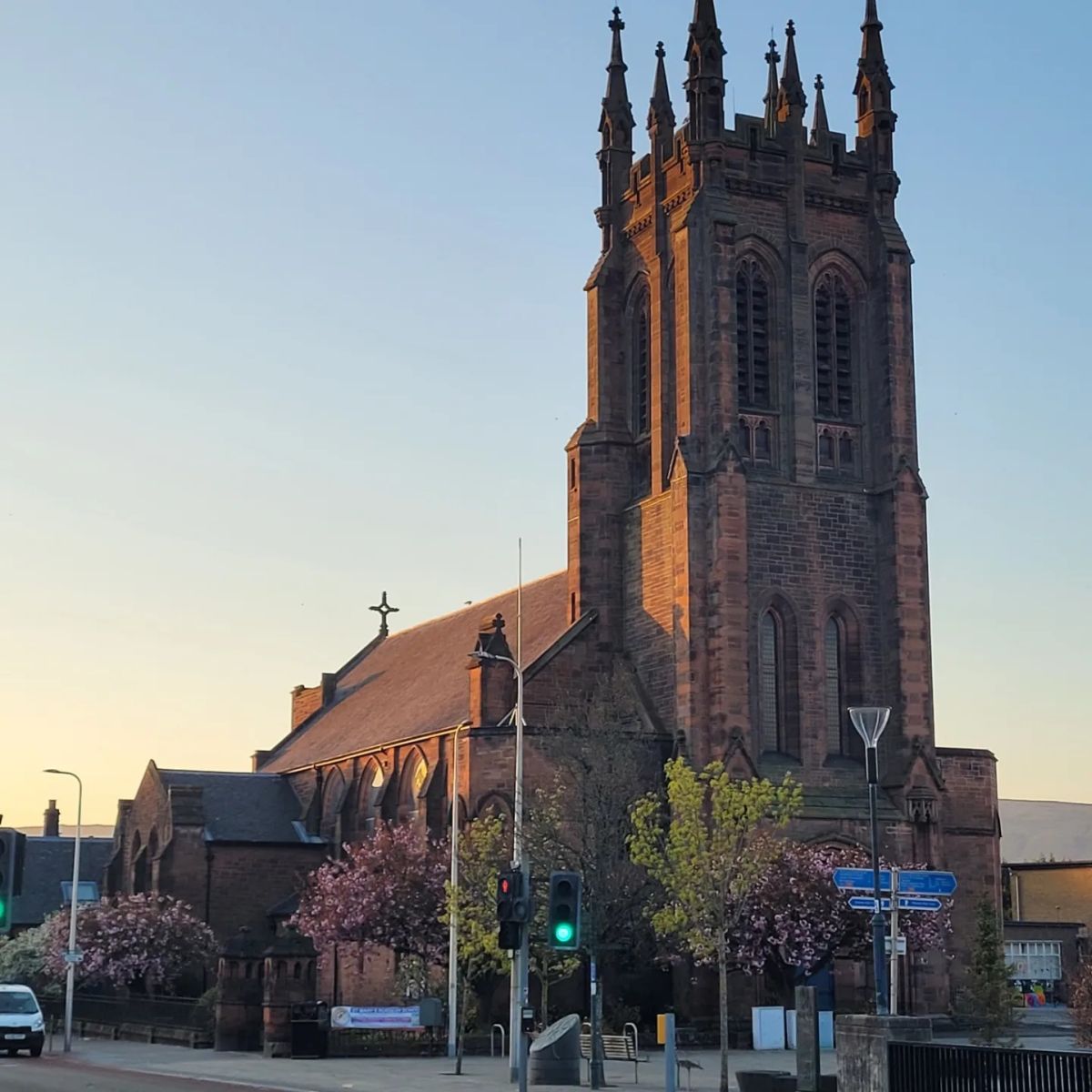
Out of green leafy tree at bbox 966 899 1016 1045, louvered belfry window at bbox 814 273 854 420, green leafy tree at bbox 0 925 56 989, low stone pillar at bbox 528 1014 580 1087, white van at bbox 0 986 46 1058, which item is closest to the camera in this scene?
low stone pillar at bbox 528 1014 580 1087

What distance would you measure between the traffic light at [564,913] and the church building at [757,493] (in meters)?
28.9

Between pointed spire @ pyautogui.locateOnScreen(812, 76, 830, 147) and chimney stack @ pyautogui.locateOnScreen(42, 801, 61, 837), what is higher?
pointed spire @ pyautogui.locateOnScreen(812, 76, 830, 147)

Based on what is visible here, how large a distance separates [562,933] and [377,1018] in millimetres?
22341

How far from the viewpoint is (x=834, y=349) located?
59.8 meters

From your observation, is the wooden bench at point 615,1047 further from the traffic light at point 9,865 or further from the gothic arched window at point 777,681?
the traffic light at point 9,865

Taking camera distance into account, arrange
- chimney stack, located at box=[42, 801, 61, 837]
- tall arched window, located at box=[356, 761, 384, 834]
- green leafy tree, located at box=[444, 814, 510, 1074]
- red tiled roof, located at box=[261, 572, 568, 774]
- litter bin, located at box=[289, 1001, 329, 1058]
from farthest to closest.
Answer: chimney stack, located at box=[42, 801, 61, 837] → tall arched window, located at box=[356, 761, 384, 834] → red tiled roof, located at box=[261, 572, 568, 774] → green leafy tree, located at box=[444, 814, 510, 1074] → litter bin, located at box=[289, 1001, 329, 1058]

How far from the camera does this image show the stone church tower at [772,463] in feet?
181

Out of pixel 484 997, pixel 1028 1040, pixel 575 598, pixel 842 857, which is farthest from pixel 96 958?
pixel 1028 1040

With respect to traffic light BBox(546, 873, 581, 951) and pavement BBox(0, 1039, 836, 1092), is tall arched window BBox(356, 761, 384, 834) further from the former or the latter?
traffic light BBox(546, 873, 581, 951)

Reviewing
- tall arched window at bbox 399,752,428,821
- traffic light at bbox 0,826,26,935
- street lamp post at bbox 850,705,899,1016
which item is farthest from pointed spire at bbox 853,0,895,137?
traffic light at bbox 0,826,26,935

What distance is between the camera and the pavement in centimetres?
3306

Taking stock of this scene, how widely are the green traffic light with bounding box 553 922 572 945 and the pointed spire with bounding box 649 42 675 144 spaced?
42122 millimetres

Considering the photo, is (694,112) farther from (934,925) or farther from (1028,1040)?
(1028,1040)

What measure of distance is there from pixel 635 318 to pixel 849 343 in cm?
751
